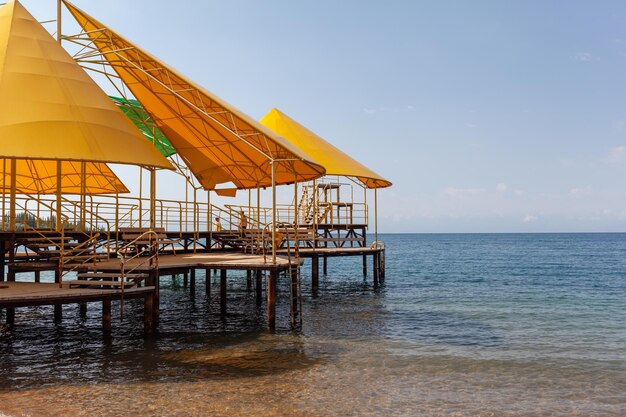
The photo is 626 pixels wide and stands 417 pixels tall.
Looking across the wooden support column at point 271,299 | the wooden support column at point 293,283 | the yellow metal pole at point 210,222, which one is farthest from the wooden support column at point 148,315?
the yellow metal pole at point 210,222

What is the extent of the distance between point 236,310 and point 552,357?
12240 millimetres

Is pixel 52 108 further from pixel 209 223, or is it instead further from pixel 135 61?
pixel 209 223

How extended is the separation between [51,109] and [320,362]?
1056 centimetres

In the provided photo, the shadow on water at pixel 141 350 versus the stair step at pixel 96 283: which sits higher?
the stair step at pixel 96 283

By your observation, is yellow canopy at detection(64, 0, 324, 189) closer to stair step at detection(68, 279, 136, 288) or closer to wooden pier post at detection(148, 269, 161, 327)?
wooden pier post at detection(148, 269, 161, 327)

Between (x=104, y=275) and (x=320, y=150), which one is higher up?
(x=320, y=150)

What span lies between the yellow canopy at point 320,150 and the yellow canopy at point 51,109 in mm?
12864

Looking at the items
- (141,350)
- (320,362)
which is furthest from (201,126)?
(320,362)

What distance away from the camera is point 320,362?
46.3ft

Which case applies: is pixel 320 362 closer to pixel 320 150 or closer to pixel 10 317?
pixel 10 317

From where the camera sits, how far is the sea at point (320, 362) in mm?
10961

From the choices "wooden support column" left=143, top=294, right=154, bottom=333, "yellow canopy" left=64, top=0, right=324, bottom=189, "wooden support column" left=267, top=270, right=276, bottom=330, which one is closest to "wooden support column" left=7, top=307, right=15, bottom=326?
"wooden support column" left=143, top=294, right=154, bottom=333

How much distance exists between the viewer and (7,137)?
50.3ft

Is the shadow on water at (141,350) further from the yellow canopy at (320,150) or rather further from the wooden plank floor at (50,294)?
the yellow canopy at (320,150)
